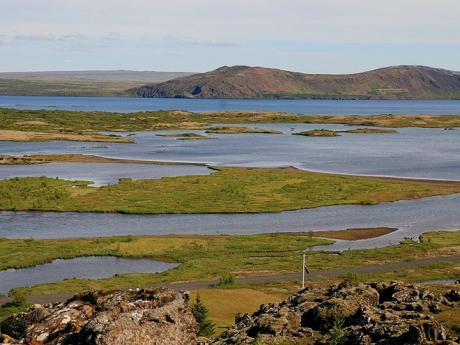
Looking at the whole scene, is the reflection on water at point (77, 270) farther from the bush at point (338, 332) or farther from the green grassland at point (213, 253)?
the bush at point (338, 332)

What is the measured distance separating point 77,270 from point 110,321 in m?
43.5

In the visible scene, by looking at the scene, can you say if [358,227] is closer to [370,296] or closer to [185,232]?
[185,232]

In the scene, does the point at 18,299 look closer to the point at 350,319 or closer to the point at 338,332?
the point at 350,319

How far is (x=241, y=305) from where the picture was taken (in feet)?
148

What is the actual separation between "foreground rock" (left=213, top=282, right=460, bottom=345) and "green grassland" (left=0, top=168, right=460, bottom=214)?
199ft

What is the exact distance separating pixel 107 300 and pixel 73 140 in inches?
6902

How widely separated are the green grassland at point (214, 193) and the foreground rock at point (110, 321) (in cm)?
6757

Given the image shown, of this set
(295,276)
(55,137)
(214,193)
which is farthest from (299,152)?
(295,276)

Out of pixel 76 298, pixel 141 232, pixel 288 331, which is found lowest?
pixel 141 232

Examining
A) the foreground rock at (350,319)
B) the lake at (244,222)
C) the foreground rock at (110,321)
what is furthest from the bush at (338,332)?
the lake at (244,222)

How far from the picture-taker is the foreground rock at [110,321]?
1755cm

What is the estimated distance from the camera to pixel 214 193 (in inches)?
3878

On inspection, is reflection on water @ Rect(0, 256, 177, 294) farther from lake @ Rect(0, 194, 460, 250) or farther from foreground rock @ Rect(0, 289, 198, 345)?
foreground rock @ Rect(0, 289, 198, 345)

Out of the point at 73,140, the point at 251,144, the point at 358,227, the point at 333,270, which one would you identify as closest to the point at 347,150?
the point at 251,144
